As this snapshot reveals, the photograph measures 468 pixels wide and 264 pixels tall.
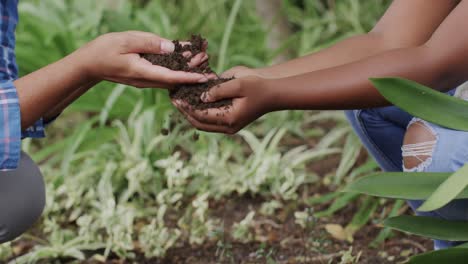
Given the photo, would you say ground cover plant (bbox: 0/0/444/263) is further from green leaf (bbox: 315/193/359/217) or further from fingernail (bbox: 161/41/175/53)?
fingernail (bbox: 161/41/175/53)

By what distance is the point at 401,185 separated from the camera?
1503 millimetres

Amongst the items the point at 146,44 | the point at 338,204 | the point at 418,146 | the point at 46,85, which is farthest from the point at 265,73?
the point at 338,204

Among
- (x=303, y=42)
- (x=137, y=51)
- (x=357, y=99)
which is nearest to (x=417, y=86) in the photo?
(x=357, y=99)

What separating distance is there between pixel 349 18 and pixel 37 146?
5.49 feet

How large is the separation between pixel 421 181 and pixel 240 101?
15.7 inches

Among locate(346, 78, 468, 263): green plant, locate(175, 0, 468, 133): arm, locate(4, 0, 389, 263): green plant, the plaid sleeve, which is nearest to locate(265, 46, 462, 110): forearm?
locate(175, 0, 468, 133): arm

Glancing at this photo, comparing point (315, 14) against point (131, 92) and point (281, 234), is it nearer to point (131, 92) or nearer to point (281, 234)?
point (131, 92)

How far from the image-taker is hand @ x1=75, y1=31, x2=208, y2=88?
168 centimetres

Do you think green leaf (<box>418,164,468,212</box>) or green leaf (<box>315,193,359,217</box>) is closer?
green leaf (<box>418,164,468,212</box>)

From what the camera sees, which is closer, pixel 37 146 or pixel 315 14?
pixel 37 146

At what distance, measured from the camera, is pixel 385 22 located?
1.94 m

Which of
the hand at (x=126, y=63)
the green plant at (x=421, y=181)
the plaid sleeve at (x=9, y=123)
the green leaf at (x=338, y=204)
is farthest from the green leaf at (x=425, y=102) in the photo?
the green leaf at (x=338, y=204)

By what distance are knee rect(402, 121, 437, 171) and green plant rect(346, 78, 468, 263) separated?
0.43 ft

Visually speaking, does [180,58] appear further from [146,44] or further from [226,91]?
[226,91]
